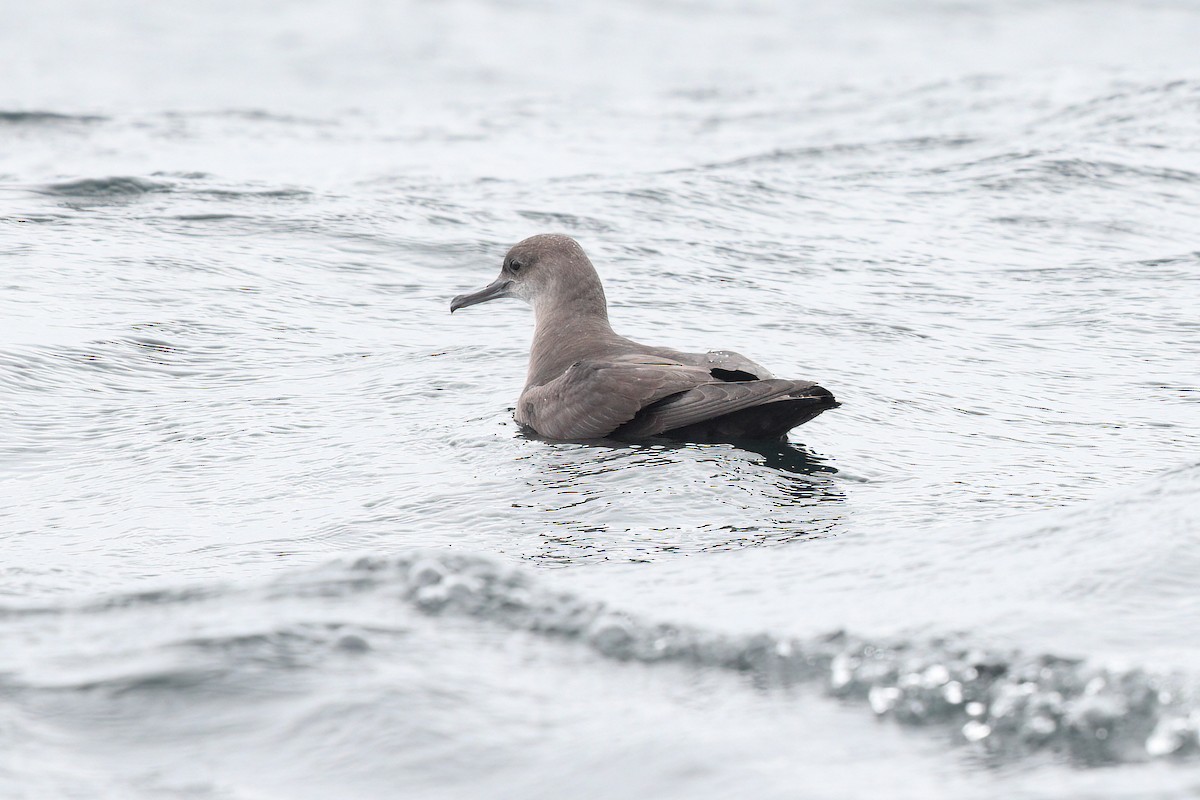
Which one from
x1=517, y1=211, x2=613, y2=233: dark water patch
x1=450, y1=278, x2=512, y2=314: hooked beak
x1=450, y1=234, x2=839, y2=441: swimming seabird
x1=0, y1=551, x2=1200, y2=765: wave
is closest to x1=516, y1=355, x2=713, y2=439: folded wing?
x1=450, y1=234, x2=839, y2=441: swimming seabird

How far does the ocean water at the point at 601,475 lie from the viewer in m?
3.41

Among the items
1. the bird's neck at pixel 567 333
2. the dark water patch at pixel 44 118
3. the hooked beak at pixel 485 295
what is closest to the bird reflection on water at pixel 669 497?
the bird's neck at pixel 567 333

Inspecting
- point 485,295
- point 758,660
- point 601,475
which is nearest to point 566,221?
point 485,295

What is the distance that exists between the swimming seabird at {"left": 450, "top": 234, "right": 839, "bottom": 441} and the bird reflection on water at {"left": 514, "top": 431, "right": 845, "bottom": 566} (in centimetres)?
8

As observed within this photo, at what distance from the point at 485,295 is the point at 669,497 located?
2.71 m

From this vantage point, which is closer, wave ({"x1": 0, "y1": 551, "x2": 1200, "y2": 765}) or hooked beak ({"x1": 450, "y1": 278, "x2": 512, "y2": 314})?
wave ({"x1": 0, "y1": 551, "x2": 1200, "y2": 765})

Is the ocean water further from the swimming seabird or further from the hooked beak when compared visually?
the hooked beak

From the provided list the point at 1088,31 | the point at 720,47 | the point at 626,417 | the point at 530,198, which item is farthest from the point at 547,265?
the point at 1088,31

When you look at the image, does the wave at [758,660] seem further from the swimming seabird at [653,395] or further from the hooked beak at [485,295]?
the hooked beak at [485,295]

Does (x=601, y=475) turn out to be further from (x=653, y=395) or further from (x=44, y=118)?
(x=44, y=118)

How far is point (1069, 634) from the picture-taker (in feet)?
12.5

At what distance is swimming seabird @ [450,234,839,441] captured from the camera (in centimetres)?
609

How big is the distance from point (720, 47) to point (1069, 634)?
25.4m

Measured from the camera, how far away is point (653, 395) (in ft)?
20.5
